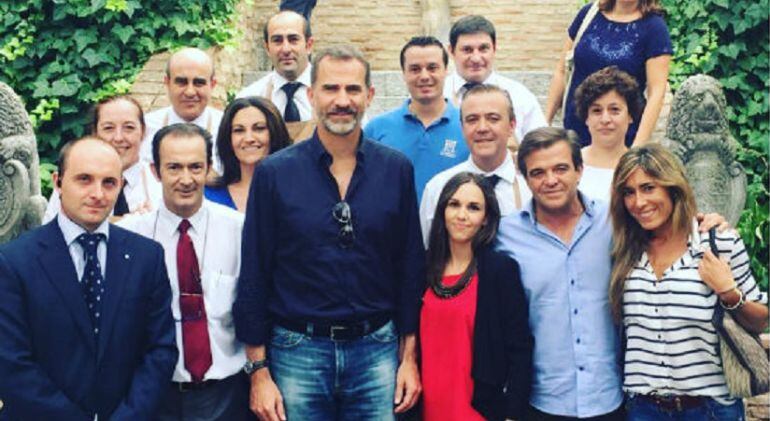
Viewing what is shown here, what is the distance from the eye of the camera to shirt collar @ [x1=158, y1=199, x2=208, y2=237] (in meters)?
4.24

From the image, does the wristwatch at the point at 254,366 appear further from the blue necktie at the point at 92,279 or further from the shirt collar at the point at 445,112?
the shirt collar at the point at 445,112

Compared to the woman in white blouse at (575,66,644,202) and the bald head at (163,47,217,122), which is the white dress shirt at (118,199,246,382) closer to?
the bald head at (163,47,217,122)

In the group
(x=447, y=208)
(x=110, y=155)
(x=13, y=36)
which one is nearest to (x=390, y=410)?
(x=447, y=208)

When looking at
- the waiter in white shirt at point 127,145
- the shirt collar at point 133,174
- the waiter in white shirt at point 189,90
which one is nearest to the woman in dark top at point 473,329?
the waiter in white shirt at point 127,145

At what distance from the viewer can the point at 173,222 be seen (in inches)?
167

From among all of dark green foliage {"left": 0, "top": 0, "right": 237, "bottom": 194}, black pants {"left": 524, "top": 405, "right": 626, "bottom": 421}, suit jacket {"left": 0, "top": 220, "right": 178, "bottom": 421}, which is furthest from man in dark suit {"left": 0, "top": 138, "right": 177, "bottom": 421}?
dark green foliage {"left": 0, "top": 0, "right": 237, "bottom": 194}

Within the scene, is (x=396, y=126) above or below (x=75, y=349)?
above

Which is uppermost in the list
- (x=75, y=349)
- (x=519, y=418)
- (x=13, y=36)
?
(x=13, y=36)

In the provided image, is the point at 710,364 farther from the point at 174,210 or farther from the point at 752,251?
the point at 752,251

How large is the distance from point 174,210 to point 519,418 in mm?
1673

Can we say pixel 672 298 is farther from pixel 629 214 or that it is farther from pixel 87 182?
pixel 87 182

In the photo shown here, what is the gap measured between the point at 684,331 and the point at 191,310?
1.98 m

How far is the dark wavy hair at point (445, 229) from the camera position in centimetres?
419

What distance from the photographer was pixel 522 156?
419cm
